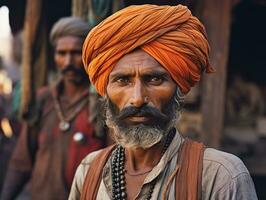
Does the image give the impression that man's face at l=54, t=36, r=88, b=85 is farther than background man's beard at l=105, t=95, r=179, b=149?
Yes

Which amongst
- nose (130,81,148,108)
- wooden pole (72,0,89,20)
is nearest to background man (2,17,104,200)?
wooden pole (72,0,89,20)

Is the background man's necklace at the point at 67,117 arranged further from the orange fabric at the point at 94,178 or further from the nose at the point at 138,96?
the nose at the point at 138,96

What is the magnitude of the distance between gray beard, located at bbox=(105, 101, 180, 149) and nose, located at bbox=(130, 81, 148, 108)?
122mm

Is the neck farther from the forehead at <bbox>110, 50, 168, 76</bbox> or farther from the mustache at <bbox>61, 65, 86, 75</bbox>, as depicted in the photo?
the mustache at <bbox>61, 65, 86, 75</bbox>

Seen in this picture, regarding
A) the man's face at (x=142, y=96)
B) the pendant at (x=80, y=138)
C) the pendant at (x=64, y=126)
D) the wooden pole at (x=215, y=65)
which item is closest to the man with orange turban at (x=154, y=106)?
the man's face at (x=142, y=96)

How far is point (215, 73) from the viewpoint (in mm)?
4891

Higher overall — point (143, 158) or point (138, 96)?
point (138, 96)

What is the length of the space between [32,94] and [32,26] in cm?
55

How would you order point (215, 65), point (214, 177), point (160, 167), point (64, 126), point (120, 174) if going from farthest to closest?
point (215, 65) → point (64, 126) → point (120, 174) → point (160, 167) → point (214, 177)

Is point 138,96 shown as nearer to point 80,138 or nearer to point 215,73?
point 80,138

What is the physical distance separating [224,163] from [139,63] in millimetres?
513

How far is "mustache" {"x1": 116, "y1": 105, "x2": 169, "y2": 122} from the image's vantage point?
2.56m

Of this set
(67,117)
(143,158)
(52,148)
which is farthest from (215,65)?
(143,158)

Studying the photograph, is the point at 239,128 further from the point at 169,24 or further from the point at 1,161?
the point at 169,24
